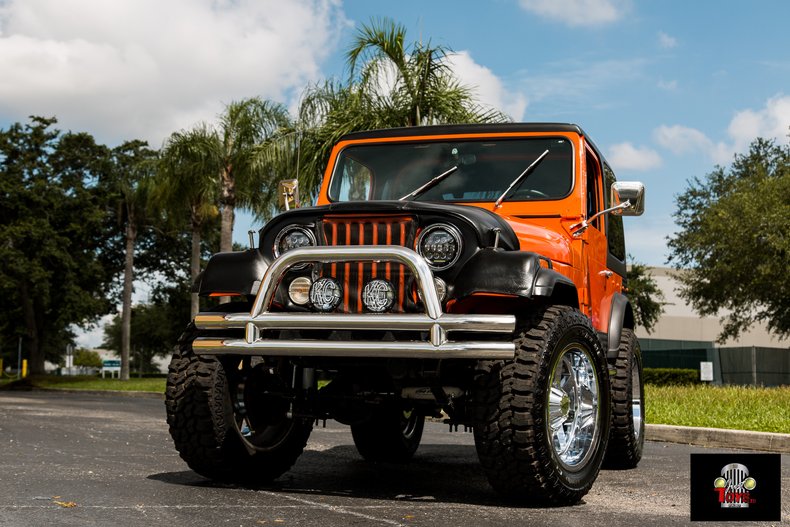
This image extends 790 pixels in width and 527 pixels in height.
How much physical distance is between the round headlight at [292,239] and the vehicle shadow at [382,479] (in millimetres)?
1448

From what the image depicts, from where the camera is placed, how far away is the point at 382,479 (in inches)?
281

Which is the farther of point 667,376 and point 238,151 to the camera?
point 667,376

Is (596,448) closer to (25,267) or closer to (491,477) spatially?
(491,477)

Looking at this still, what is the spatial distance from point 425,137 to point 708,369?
81.7 ft

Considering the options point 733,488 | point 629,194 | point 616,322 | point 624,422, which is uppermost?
point 629,194

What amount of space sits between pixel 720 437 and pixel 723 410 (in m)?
3.59

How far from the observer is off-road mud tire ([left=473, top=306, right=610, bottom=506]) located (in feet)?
17.7

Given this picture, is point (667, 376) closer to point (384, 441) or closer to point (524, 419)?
point (384, 441)

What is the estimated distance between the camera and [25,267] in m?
40.4

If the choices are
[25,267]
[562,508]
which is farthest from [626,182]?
[25,267]

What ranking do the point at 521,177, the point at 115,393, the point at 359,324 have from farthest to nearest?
the point at 115,393
the point at 521,177
the point at 359,324

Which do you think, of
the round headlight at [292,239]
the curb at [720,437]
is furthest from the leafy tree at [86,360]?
the round headlight at [292,239]

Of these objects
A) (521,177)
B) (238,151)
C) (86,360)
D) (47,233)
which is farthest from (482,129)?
(86,360)

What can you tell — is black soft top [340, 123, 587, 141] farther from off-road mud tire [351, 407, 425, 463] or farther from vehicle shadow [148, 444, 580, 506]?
vehicle shadow [148, 444, 580, 506]
